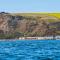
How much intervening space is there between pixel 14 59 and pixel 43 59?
263 cm

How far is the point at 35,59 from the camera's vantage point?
3312 centimetres

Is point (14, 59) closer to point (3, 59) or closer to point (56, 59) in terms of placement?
point (3, 59)

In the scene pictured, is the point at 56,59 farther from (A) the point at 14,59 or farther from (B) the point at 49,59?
(A) the point at 14,59

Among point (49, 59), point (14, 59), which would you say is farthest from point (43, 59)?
point (14, 59)

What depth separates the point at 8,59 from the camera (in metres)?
33.0

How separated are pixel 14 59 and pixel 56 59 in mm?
3834

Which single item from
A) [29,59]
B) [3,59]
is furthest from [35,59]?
[3,59]

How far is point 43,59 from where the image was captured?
32719 millimetres

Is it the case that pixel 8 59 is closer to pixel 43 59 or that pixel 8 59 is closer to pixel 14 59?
pixel 14 59

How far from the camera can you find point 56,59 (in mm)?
32156

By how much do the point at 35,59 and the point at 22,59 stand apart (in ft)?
3.92

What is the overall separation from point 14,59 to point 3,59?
3.40 ft

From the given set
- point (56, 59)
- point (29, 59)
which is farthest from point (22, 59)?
point (56, 59)

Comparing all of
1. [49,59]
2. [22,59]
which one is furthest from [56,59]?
[22,59]
